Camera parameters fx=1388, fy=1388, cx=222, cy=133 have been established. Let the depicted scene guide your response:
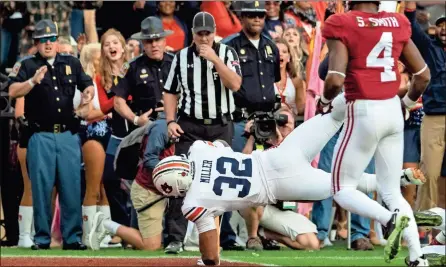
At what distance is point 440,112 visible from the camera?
13.5 m

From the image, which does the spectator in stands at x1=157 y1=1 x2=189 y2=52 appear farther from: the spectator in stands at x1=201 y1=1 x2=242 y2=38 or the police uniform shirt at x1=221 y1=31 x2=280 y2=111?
the police uniform shirt at x1=221 y1=31 x2=280 y2=111

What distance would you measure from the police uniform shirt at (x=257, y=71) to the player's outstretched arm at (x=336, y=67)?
318 cm

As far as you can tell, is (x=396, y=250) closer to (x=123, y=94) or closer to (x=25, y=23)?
(x=123, y=94)

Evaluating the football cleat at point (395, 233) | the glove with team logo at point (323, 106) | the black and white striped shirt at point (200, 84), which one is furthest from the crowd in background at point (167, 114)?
the football cleat at point (395, 233)

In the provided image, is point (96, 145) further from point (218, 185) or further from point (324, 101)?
point (324, 101)

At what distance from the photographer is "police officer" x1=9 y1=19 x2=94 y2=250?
12.7 m

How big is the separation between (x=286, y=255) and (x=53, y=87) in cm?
277

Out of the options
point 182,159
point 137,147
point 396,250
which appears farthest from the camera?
point 137,147

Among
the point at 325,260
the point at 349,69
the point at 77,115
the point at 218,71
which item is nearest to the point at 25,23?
the point at 77,115

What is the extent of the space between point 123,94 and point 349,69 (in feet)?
13.1

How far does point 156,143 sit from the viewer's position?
1220cm

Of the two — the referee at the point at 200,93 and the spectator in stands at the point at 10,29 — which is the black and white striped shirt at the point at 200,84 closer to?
the referee at the point at 200,93

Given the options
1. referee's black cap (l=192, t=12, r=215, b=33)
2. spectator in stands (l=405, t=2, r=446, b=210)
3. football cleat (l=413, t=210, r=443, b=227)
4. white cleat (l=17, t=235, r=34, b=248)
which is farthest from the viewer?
spectator in stands (l=405, t=2, r=446, b=210)

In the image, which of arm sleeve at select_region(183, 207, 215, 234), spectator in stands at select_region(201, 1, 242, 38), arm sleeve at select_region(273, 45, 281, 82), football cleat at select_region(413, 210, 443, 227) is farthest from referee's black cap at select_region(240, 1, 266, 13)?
football cleat at select_region(413, 210, 443, 227)
